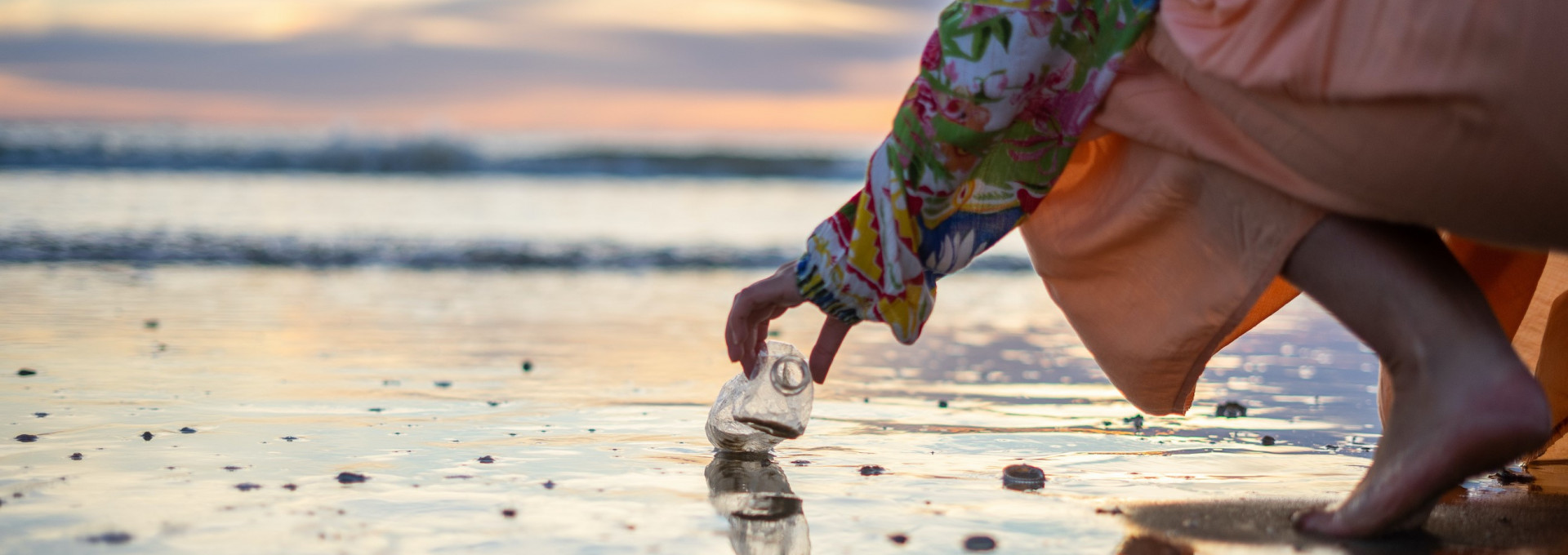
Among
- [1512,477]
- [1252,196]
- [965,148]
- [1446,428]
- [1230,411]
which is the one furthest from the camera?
[1230,411]

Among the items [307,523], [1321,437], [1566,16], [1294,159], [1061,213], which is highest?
[1566,16]

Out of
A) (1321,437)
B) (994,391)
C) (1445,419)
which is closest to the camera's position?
(1445,419)

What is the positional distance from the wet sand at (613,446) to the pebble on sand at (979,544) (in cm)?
1

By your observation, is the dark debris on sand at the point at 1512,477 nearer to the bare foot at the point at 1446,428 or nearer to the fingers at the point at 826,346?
the bare foot at the point at 1446,428

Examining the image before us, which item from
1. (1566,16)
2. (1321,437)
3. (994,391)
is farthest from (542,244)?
(1566,16)

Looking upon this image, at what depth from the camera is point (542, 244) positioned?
7.01 meters

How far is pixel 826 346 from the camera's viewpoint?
185 centimetres

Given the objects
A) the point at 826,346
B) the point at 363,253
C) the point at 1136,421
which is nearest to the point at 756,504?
the point at 826,346

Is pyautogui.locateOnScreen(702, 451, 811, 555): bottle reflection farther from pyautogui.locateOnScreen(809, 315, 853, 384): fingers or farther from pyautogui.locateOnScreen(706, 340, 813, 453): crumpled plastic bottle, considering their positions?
pyautogui.locateOnScreen(809, 315, 853, 384): fingers

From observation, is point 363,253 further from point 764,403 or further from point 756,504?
point 756,504

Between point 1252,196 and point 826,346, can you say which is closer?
point 1252,196

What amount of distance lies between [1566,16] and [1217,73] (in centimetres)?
34

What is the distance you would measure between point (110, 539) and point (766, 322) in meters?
0.89

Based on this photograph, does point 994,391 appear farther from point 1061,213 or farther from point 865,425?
point 1061,213
